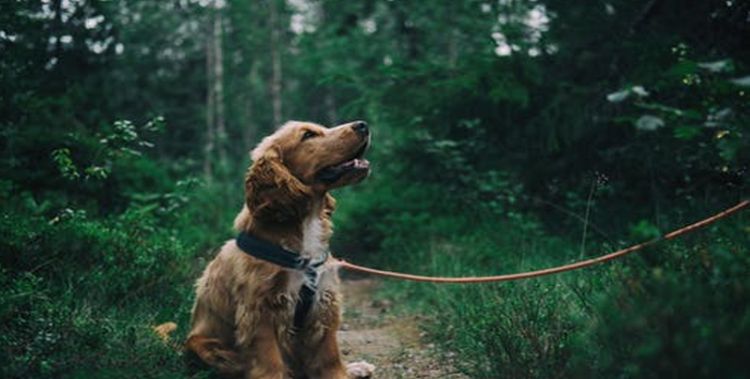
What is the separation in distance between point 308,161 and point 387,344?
1876 mm

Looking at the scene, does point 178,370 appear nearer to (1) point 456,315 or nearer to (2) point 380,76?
(1) point 456,315

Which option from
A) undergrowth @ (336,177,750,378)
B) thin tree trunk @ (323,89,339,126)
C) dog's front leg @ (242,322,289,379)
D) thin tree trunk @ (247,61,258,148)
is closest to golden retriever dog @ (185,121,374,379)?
dog's front leg @ (242,322,289,379)

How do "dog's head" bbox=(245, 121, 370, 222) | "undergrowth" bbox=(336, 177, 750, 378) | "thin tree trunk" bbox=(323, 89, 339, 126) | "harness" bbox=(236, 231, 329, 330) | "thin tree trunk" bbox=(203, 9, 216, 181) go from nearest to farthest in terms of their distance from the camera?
"undergrowth" bbox=(336, 177, 750, 378) < "harness" bbox=(236, 231, 329, 330) < "dog's head" bbox=(245, 121, 370, 222) < "thin tree trunk" bbox=(203, 9, 216, 181) < "thin tree trunk" bbox=(323, 89, 339, 126)

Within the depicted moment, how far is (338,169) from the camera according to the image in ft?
14.5

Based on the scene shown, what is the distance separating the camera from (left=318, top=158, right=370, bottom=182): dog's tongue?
4.40m

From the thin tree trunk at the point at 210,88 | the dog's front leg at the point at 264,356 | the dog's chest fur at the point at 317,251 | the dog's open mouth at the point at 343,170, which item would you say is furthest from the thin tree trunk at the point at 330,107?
the dog's front leg at the point at 264,356

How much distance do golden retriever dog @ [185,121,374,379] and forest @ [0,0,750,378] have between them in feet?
1.26

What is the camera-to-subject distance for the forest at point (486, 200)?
3137 mm

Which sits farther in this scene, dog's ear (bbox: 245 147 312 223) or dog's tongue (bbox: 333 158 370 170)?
dog's tongue (bbox: 333 158 370 170)

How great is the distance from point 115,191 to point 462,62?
487cm

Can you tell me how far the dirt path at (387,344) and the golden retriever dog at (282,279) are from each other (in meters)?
0.50

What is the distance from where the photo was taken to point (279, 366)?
12.5ft

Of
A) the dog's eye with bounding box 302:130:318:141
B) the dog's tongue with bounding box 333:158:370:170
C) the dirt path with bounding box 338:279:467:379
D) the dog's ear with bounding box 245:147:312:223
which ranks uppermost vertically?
the dog's eye with bounding box 302:130:318:141

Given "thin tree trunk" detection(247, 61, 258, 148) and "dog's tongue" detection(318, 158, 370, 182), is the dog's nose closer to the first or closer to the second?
"dog's tongue" detection(318, 158, 370, 182)
